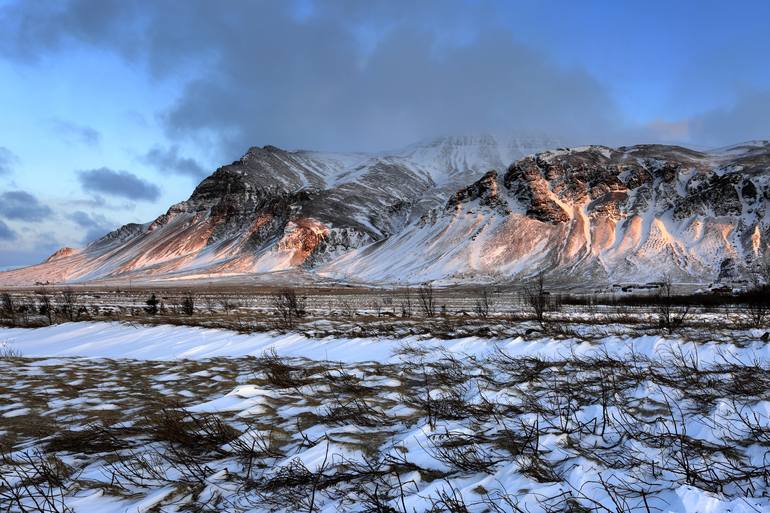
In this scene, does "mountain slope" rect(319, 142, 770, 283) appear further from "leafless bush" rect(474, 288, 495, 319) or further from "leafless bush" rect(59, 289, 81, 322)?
"leafless bush" rect(59, 289, 81, 322)

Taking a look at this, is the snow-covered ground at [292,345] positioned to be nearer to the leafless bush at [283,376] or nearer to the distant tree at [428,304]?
the leafless bush at [283,376]

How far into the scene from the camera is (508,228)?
8962 cm

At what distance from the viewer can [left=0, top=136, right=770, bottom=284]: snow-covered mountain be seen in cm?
7550

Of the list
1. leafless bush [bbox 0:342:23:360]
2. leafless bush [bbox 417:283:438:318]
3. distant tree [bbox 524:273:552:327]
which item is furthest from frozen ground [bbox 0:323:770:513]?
leafless bush [bbox 417:283:438:318]

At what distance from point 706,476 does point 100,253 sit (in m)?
187

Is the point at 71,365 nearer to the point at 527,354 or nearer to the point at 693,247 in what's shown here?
the point at 527,354

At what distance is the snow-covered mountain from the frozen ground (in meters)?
72.0

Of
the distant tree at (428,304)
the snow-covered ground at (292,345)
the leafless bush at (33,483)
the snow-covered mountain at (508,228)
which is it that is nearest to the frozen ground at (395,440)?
the leafless bush at (33,483)

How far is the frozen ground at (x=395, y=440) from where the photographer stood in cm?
250

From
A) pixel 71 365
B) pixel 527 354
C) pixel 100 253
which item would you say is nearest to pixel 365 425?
pixel 527 354

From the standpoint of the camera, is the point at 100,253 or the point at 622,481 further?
the point at 100,253

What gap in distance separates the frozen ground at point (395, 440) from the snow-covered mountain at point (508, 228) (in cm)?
7196

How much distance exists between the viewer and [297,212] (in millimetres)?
126250

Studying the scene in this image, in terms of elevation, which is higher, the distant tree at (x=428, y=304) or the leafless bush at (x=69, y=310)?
the leafless bush at (x=69, y=310)
